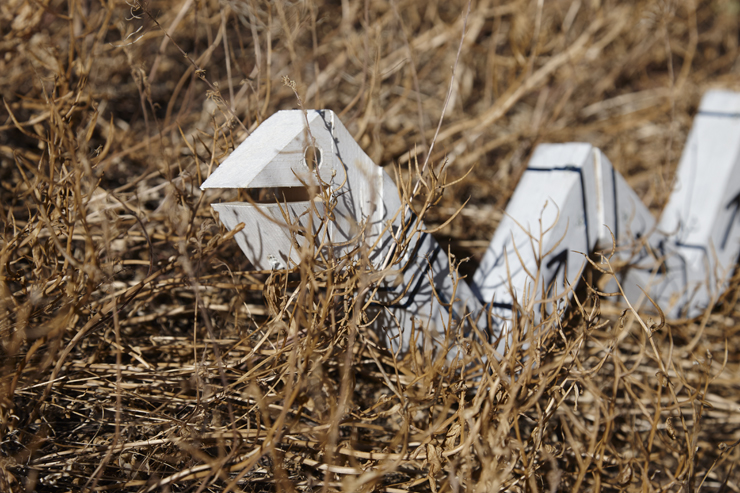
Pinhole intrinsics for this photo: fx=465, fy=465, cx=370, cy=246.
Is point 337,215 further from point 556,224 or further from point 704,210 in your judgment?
point 704,210

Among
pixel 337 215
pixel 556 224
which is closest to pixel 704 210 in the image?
pixel 556 224

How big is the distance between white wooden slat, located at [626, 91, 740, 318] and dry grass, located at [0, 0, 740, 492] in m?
0.07

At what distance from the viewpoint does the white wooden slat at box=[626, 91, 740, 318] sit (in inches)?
46.3

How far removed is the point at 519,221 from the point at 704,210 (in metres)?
0.65

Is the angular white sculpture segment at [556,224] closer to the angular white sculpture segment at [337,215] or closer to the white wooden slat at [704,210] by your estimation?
the angular white sculpture segment at [337,215]

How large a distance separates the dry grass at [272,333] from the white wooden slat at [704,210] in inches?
2.8

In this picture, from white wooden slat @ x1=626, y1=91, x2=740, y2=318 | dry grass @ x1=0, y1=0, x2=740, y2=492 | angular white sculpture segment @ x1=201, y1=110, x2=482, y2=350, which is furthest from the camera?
white wooden slat @ x1=626, y1=91, x2=740, y2=318

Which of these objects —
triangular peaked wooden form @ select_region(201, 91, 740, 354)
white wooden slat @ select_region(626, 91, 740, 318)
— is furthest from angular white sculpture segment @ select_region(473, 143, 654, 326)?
white wooden slat @ select_region(626, 91, 740, 318)

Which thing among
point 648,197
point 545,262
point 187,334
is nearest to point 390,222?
point 545,262

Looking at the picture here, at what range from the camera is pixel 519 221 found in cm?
96

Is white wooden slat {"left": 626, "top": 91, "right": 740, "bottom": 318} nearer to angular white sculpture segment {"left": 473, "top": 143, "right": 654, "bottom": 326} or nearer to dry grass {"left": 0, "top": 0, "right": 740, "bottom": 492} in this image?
dry grass {"left": 0, "top": 0, "right": 740, "bottom": 492}

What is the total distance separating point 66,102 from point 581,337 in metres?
1.15

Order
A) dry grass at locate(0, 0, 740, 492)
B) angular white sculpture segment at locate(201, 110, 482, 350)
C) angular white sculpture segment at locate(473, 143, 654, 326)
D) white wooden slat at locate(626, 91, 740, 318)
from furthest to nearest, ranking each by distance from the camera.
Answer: white wooden slat at locate(626, 91, 740, 318)
angular white sculpture segment at locate(473, 143, 654, 326)
dry grass at locate(0, 0, 740, 492)
angular white sculpture segment at locate(201, 110, 482, 350)

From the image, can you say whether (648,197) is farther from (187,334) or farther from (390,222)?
(187,334)
